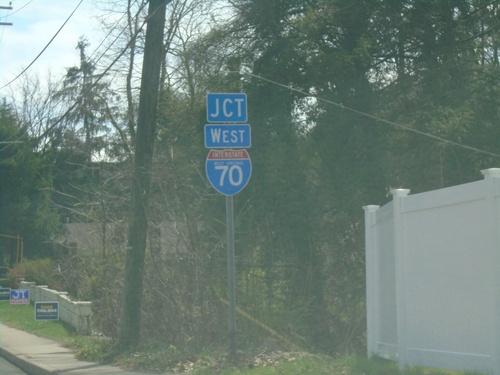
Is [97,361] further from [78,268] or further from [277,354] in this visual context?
[78,268]

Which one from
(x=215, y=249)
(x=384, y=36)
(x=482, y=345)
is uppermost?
(x=384, y=36)

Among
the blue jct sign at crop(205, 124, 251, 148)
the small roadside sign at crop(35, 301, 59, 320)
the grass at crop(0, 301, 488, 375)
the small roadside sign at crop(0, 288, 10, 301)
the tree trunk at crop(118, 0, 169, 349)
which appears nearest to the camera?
the grass at crop(0, 301, 488, 375)

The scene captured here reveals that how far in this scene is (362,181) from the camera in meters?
16.9

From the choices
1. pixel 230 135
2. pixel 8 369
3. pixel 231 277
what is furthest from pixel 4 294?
pixel 230 135

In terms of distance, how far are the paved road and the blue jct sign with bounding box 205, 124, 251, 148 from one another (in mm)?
5692

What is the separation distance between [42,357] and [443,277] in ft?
27.9

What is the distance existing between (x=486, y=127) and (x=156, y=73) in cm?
778

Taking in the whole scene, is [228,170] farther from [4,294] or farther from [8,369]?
[4,294]

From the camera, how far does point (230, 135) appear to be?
10391mm

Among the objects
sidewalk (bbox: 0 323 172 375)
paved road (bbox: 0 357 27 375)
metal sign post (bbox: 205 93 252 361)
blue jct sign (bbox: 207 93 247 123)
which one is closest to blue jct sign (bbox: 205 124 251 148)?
metal sign post (bbox: 205 93 252 361)

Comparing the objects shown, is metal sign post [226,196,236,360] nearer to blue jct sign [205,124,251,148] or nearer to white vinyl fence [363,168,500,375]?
blue jct sign [205,124,251,148]

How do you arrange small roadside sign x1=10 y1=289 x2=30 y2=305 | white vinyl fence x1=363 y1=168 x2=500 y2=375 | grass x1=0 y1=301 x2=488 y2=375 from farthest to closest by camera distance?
small roadside sign x1=10 y1=289 x2=30 y2=305
grass x1=0 y1=301 x2=488 y2=375
white vinyl fence x1=363 y1=168 x2=500 y2=375

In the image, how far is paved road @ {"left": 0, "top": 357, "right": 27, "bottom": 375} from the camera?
1272 cm

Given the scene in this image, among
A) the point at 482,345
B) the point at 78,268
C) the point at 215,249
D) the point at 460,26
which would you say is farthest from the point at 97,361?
the point at 460,26
